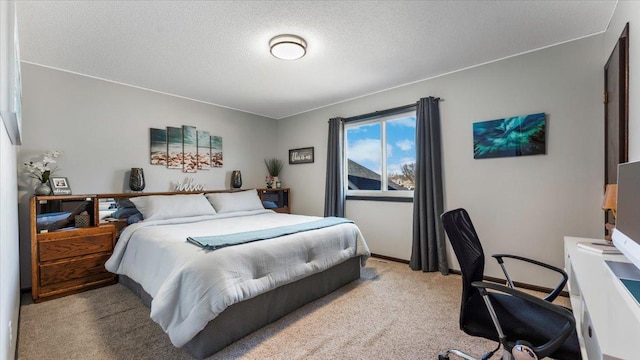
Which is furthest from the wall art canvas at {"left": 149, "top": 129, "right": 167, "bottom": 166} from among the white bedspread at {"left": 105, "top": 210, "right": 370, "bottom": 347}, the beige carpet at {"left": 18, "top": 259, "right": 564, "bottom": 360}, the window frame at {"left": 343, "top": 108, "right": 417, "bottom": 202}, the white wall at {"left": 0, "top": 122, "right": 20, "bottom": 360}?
the window frame at {"left": 343, "top": 108, "right": 417, "bottom": 202}

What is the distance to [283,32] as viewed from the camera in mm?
2365

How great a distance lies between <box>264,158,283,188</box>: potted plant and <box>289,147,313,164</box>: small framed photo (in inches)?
11.0

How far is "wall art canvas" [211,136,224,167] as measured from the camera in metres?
4.39

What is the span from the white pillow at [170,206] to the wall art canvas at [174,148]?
678mm

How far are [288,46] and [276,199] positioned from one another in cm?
302

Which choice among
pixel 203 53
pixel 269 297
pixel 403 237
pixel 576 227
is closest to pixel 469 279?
pixel 269 297

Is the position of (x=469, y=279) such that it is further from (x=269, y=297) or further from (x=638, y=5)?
(x=638, y=5)

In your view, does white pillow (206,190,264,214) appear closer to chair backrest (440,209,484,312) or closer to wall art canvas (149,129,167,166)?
wall art canvas (149,129,167,166)

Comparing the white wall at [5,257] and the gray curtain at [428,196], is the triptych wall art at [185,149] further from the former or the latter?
the gray curtain at [428,196]

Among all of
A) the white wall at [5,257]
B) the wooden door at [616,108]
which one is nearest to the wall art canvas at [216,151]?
the white wall at [5,257]

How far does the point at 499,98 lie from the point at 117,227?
446cm

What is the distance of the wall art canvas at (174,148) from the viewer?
391 cm

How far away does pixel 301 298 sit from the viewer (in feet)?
8.07

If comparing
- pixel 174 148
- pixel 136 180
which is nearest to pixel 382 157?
pixel 174 148
